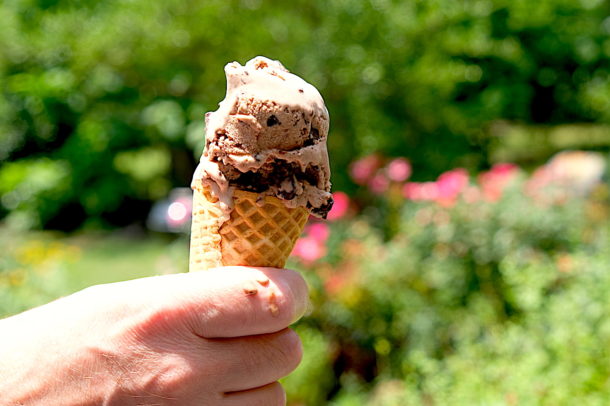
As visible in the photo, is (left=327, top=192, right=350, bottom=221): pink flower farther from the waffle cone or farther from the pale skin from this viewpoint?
the pale skin

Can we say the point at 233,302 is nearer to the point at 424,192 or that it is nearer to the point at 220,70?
the point at 424,192

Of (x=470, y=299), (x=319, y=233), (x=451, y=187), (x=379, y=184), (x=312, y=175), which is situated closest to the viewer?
(x=312, y=175)

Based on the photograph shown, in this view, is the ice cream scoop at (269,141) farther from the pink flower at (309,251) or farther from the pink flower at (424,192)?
the pink flower at (424,192)

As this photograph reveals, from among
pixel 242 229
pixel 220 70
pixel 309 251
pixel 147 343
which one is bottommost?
pixel 309 251

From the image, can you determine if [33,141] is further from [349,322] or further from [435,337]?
[435,337]

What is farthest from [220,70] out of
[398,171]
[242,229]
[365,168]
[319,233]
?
[242,229]

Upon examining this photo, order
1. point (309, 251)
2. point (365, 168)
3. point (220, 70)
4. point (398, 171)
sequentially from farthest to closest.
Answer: point (220, 70) → point (365, 168) → point (398, 171) → point (309, 251)
